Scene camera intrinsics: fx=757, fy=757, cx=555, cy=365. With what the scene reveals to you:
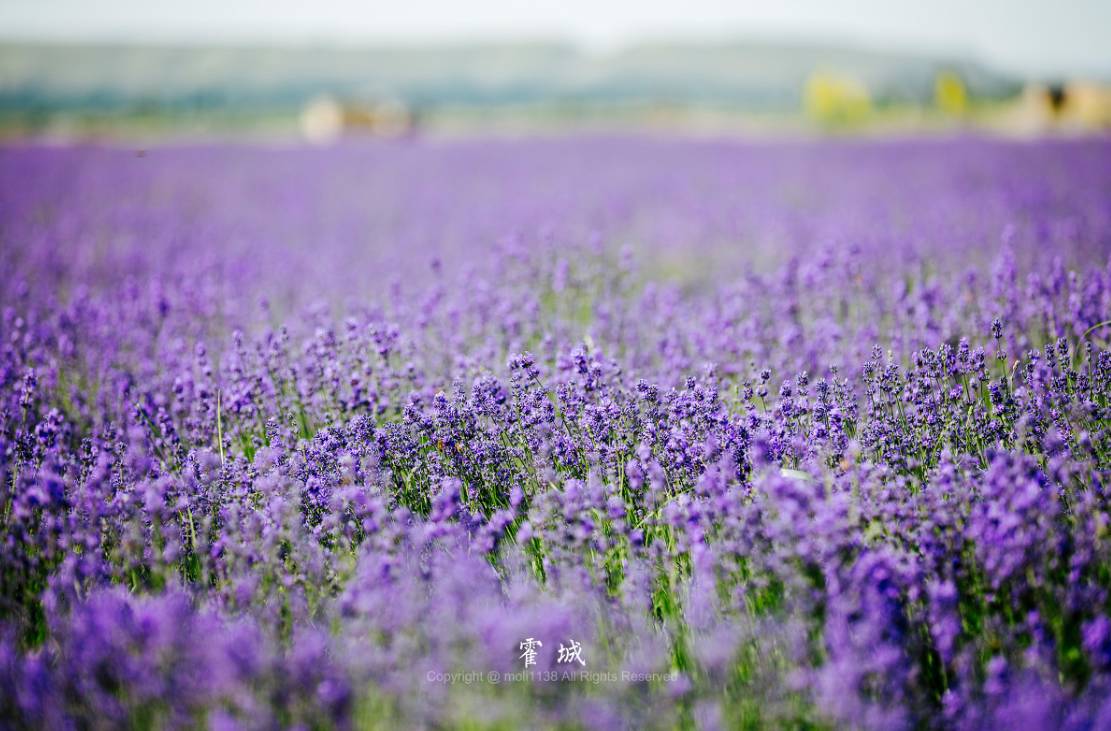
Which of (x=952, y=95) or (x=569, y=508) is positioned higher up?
(x=952, y=95)

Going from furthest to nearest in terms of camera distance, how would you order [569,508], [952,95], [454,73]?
[454,73]
[952,95]
[569,508]

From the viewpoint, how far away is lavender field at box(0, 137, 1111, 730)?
1.54 meters

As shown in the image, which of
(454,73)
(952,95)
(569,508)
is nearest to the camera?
(569,508)

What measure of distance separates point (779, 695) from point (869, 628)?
0.24 metres

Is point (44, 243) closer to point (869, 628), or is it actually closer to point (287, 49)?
point (869, 628)

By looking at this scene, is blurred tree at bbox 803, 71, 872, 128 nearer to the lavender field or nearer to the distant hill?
the lavender field

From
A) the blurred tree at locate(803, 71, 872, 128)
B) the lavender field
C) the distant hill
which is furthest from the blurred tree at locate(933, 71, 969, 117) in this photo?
the distant hill

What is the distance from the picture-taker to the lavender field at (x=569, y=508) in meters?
1.54

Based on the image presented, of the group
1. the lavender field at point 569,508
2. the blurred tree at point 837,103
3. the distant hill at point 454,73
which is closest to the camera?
the lavender field at point 569,508

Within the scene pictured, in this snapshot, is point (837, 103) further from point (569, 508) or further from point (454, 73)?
point (454, 73)

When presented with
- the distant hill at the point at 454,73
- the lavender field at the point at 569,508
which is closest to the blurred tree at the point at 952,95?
the lavender field at the point at 569,508

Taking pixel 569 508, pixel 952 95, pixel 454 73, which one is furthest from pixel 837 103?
pixel 454 73

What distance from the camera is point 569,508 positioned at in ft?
6.18

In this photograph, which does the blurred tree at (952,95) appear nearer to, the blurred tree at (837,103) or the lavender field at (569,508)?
the blurred tree at (837,103)
